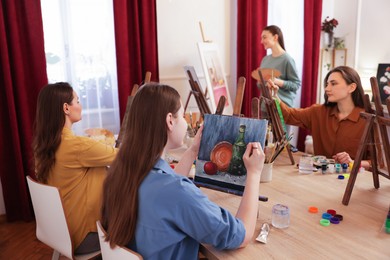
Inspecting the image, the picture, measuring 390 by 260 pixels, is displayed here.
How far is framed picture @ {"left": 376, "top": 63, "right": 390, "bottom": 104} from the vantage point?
379cm

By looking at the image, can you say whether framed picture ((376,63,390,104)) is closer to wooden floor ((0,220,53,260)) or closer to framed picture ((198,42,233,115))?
framed picture ((198,42,233,115))

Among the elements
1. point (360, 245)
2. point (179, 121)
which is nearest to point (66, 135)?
point (179, 121)

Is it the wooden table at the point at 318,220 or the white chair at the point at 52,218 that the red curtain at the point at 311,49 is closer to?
the wooden table at the point at 318,220

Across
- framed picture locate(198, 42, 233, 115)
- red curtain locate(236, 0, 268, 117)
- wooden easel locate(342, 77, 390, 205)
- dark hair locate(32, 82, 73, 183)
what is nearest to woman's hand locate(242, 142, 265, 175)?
wooden easel locate(342, 77, 390, 205)

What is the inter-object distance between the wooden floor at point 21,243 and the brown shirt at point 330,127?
1.92m

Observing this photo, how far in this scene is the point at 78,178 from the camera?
171 cm

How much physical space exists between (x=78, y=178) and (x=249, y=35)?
269 cm

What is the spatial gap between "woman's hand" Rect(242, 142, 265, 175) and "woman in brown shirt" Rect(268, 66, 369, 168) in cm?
93

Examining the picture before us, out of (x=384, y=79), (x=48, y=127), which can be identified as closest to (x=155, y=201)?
(x=48, y=127)

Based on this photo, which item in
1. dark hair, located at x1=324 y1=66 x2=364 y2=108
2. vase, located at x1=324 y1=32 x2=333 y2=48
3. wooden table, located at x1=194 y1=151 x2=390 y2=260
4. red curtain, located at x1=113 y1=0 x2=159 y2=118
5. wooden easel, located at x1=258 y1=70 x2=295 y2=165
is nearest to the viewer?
wooden table, located at x1=194 y1=151 x2=390 y2=260

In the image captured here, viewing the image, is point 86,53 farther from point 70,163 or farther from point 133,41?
point 70,163

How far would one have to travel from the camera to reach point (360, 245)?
1155 mm

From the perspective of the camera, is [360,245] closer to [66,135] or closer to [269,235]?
[269,235]

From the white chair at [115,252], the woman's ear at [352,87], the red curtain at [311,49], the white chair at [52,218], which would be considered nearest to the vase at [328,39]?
the red curtain at [311,49]
